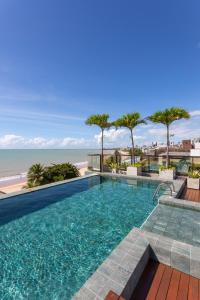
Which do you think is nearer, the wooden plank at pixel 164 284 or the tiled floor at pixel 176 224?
the wooden plank at pixel 164 284

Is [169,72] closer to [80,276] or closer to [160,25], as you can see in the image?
[160,25]

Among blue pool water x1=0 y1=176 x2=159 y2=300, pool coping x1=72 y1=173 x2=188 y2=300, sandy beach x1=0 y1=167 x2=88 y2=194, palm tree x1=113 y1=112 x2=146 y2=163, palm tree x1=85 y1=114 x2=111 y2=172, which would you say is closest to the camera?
pool coping x1=72 y1=173 x2=188 y2=300

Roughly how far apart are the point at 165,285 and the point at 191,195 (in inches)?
206

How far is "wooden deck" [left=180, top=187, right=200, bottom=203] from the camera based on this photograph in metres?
6.32

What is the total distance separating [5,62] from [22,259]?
10.0 meters

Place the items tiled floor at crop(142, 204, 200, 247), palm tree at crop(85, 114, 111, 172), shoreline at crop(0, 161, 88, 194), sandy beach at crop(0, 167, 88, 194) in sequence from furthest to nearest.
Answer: shoreline at crop(0, 161, 88, 194), sandy beach at crop(0, 167, 88, 194), palm tree at crop(85, 114, 111, 172), tiled floor at crop(142, 204, 200, 247)

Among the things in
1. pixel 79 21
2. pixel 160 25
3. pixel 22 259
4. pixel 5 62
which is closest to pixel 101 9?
pixel 79 21

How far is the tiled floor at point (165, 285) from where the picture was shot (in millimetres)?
2178

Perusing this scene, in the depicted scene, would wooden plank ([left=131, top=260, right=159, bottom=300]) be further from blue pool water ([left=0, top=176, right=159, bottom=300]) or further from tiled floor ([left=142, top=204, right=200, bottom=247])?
tiled floor ([left=142, top=204, right=200, bottom=247])

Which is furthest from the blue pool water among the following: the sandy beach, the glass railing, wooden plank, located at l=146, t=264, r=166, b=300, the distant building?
the distant building

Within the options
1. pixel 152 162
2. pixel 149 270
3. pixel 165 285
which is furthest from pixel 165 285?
pixel 152 162

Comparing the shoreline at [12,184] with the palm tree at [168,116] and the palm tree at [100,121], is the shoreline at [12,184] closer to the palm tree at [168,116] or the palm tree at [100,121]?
the palm tree at [100,121]

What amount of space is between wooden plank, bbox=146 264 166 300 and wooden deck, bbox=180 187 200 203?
14.2 feet

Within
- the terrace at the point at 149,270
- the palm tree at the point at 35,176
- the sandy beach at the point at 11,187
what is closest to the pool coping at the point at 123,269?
the terrace at the point at 149,270
